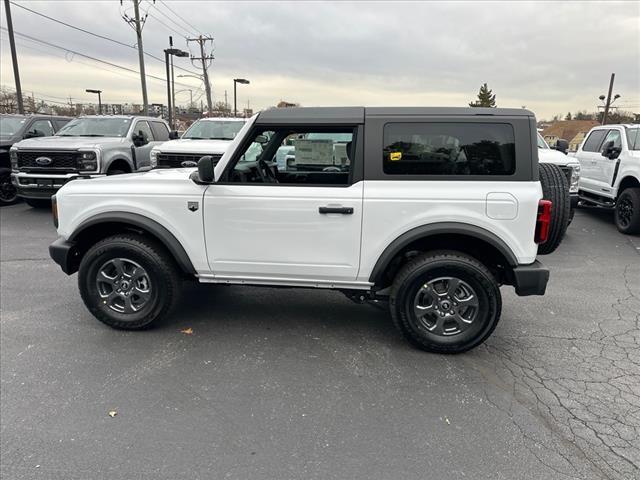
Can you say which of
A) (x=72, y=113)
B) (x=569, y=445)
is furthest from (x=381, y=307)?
(x=72, y=113)

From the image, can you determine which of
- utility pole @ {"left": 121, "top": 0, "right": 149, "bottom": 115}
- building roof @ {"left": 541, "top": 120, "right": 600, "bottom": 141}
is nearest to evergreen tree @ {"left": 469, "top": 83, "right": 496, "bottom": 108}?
building roof @ {"left": 541, "top": 120, "right": 600, "bottom": 141}

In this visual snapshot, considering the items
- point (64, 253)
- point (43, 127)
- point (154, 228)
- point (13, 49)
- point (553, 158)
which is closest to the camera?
point (154, 228)

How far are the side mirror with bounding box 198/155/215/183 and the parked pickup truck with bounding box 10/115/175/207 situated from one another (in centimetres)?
523

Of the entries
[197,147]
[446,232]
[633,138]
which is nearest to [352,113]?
[446,232]

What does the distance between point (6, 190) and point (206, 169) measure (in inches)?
352

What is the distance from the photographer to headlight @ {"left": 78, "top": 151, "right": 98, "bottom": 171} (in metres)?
8.42

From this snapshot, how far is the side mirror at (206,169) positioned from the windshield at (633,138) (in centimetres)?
810

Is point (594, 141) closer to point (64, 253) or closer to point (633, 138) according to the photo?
point (633, 138)

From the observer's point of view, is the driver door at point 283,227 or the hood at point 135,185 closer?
the driver door at point 283,227

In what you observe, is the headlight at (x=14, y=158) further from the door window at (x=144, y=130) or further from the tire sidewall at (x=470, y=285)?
the tire sidewall at (x=470, y=285)

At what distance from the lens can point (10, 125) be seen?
10.5 metres

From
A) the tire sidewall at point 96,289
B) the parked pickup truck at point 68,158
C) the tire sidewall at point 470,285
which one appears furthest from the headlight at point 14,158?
the tire sidewall at point 470,285

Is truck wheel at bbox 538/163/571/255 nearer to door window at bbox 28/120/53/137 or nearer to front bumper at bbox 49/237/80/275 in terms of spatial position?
front bumper at bbox 49/237/80/275

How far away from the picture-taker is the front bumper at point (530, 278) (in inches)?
129
